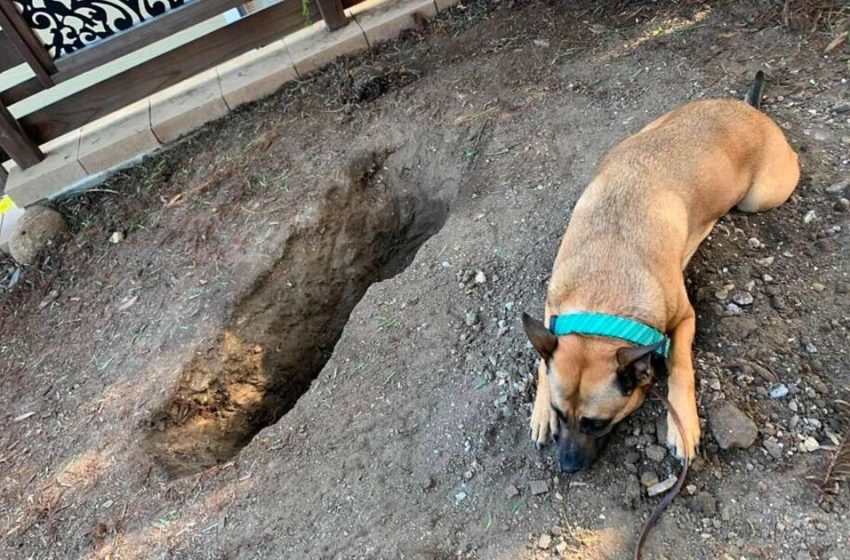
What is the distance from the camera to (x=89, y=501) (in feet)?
11.3

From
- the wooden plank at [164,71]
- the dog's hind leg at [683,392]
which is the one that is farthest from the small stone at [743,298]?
the wooden plank at [164,71]

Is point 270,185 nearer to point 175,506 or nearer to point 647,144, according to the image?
point 175,506

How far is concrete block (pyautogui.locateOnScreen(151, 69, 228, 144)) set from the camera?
17.7ft

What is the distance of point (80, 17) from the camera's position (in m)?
4.93

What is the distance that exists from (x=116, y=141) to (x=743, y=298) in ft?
16.1

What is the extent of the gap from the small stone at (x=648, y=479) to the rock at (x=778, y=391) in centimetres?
65

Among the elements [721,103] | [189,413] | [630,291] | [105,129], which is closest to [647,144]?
[721,103]

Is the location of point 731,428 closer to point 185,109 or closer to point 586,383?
point 586,383

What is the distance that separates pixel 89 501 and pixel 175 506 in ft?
1.91

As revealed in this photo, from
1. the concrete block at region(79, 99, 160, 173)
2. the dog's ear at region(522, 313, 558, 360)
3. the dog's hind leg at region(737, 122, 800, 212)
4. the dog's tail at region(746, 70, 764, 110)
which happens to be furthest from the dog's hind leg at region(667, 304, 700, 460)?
the concrete block at region(79, 99, 160, 173)

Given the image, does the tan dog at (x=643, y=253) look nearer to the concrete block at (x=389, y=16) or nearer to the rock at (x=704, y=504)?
the rock at (x=704, y=504)

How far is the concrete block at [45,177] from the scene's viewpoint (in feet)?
16.9

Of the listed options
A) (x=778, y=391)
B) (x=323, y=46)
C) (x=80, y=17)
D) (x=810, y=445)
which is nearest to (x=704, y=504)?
(x=810, y=445)

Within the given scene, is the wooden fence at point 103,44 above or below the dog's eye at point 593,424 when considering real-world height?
above
